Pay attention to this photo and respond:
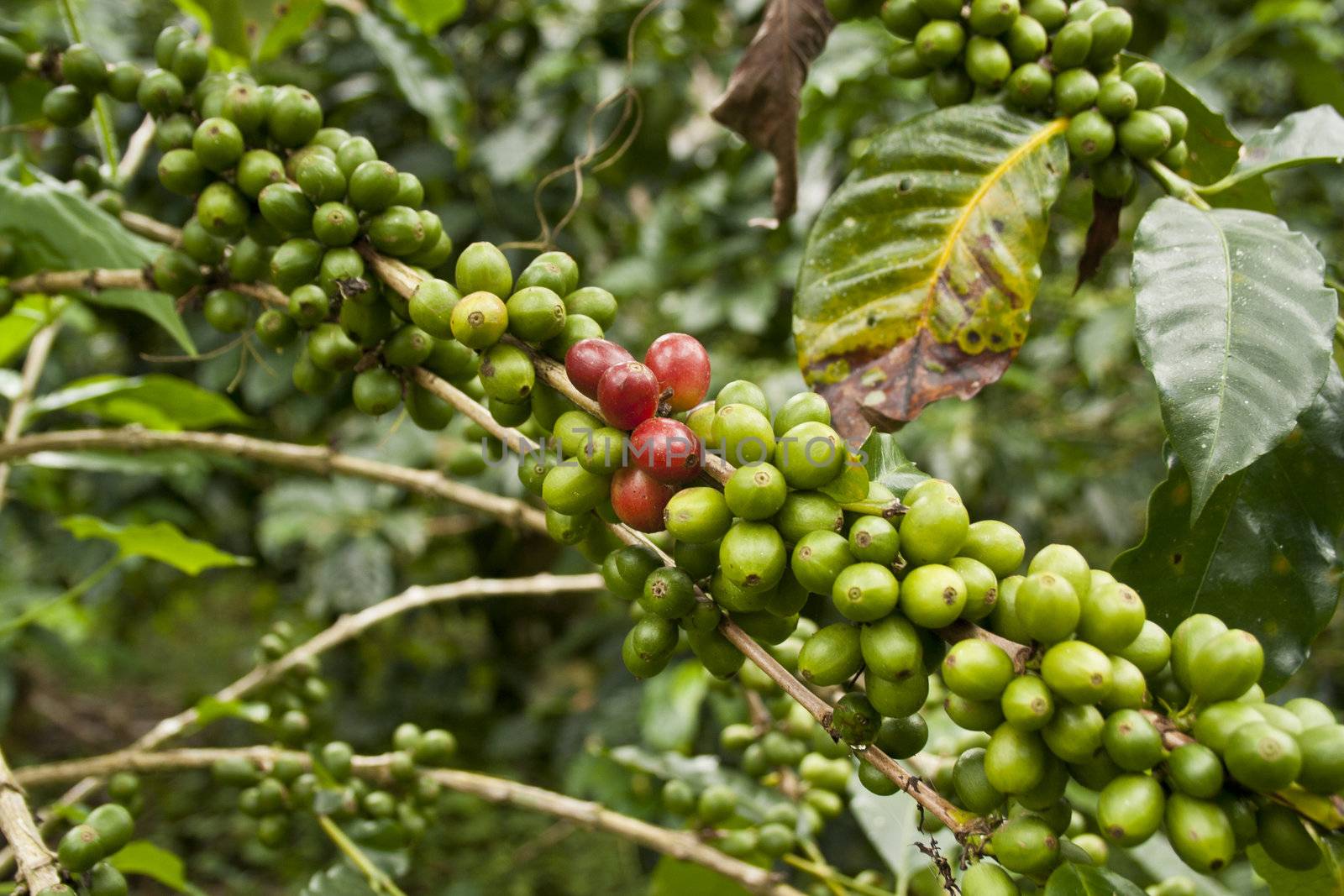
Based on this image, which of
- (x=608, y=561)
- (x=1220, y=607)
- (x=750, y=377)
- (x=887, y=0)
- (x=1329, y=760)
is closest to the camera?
(x=1329, y=760)

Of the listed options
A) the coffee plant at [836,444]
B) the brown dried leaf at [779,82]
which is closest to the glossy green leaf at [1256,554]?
the coffee plant at [836,444]

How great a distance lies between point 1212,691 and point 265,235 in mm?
885

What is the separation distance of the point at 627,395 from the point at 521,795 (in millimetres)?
728

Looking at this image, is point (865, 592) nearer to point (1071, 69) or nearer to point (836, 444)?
point (836, 444)

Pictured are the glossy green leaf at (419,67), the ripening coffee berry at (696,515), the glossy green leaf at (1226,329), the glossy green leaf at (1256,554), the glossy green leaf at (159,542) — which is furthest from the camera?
the glossy green leaf at (419,67)

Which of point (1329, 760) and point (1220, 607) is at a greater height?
point (1329, 760)

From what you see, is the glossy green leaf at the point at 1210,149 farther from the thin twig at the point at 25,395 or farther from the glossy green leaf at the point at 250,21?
the thin twig at the point at 25,395

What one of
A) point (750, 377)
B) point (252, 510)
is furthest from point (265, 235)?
point (252, 510)

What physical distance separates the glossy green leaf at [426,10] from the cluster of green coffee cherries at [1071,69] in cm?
119

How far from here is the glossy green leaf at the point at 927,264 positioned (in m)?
0.97

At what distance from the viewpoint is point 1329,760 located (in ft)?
1.75

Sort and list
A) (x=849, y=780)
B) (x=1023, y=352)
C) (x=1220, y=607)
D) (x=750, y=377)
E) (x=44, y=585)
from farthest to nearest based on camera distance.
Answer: (x=1023, y=352), (x=44, y=585), (x=750, y=377), (x=849, y=780), (x=1220, y=607)

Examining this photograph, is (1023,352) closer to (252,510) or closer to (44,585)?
(252,510)

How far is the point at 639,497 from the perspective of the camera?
0.66m
